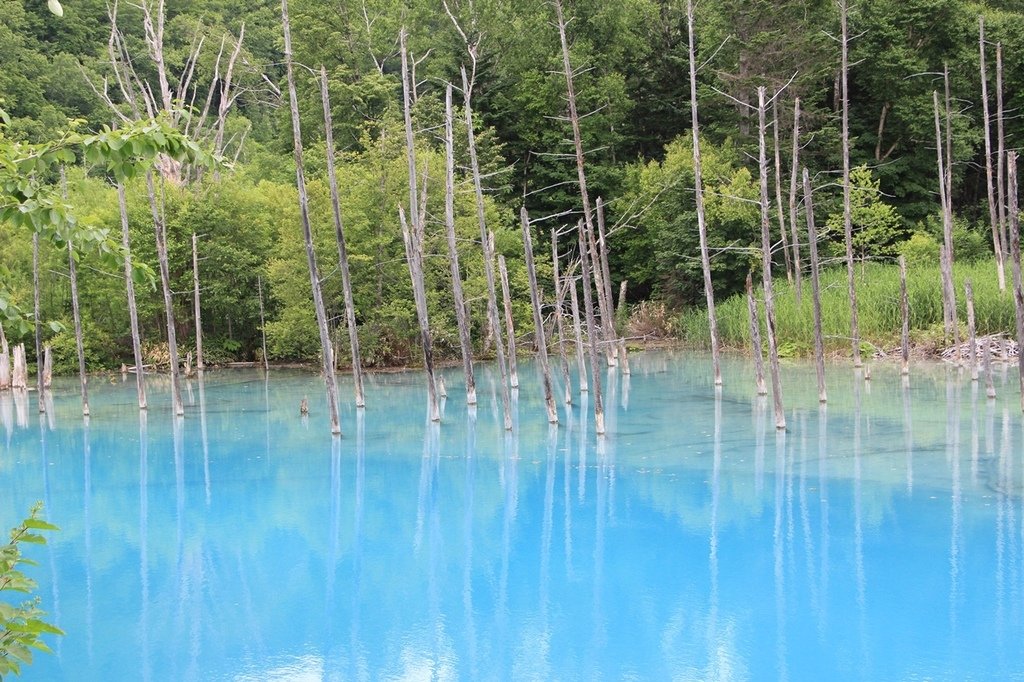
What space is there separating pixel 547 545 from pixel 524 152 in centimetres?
3005

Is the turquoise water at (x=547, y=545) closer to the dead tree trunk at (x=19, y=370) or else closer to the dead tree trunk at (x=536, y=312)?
the dead tree trunk at (x=536, y=312)

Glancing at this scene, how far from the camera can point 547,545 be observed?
35.7ft

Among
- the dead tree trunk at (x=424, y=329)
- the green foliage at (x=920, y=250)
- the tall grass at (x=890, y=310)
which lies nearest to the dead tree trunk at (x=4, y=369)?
the dead tree trunk at (x=424, y=329)

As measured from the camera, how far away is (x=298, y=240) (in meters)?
28.6

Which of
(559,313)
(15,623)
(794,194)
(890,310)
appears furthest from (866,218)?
(15,623)

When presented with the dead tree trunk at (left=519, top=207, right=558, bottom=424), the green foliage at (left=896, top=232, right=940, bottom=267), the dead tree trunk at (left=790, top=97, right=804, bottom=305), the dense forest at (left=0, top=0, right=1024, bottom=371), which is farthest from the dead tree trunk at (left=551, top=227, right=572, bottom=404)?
the green foliage at (left=896, top=232, right=940, bottom=267)

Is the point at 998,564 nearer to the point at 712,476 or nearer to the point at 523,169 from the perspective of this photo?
the point at 712,476

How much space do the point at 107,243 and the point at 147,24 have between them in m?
21.0

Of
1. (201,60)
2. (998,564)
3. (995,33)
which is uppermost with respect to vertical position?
(201,60)

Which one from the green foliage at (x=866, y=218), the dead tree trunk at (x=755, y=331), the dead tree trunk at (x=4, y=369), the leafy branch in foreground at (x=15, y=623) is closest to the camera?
the leafy branch in foreground at (x=15, y=623)

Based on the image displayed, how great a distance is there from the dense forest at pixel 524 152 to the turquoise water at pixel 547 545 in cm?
988

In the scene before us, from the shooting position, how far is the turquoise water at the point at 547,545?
7.82 meters

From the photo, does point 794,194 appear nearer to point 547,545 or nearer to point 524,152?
point 547,545

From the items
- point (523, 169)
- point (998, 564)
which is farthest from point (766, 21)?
point (998, 564)
